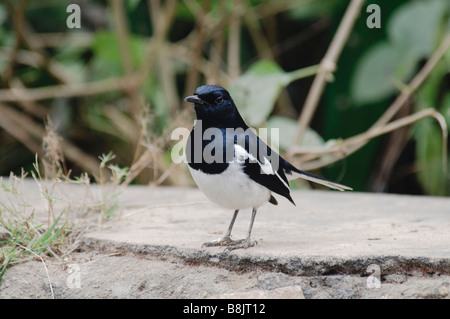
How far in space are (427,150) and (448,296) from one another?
2833mm

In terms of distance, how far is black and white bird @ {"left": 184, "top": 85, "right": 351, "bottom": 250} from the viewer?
2654 millimetres

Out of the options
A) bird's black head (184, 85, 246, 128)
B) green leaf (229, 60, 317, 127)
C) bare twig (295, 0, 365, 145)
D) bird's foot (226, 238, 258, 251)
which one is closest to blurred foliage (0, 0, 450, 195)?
green leaf (229, 60, 317, 127)

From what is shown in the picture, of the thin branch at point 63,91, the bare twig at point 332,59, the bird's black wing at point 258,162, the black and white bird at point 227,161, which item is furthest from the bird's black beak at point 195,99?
the thin branch at point 63,91

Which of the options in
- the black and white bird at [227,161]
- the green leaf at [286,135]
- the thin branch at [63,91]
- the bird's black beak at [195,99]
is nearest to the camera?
the black and white bird at [227,161]

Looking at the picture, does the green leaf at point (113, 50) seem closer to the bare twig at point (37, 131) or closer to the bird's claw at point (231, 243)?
the bare twig at point (37, 131)

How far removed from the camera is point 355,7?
4.38 metres

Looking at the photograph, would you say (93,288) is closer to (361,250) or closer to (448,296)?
(361,250)

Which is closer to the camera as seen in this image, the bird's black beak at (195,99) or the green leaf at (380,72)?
the bird's black beak at (195,99)

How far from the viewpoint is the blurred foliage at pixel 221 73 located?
4.71 meters

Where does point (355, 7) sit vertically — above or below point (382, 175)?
above

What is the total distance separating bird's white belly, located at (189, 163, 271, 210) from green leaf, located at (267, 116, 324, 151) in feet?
5.52

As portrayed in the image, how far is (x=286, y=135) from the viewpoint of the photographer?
14.7 ft
